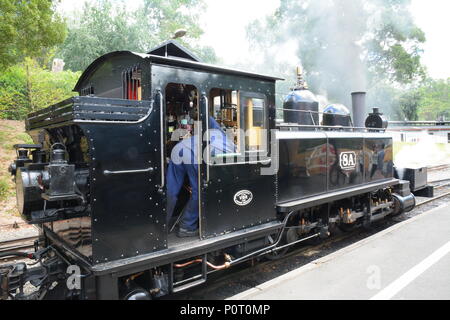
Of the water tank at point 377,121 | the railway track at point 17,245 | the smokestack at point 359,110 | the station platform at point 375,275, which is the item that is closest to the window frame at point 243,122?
the station platform at point 375,275

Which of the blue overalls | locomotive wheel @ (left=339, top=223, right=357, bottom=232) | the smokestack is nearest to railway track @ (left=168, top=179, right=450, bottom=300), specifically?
locomotive wheel @ (left=339, top=223, right=357, bottom=232)

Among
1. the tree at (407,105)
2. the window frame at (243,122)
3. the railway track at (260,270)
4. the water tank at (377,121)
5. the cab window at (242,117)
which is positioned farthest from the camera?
the tree at (407,105)

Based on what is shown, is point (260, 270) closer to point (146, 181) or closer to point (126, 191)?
point (146, 181)

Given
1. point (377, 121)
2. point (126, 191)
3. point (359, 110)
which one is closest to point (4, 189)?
point (126, 191)

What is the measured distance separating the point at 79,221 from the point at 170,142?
148 centimetres

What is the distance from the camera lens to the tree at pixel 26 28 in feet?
27.7

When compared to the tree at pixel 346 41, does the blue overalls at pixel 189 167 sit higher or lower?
lower

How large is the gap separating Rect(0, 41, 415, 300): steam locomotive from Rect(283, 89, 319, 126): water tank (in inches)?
49.7

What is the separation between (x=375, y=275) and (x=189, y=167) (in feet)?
8.69

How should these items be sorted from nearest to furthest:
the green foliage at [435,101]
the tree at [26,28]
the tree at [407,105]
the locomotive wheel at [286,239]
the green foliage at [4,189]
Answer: the locomotive wheel at [286,239], the tree at [26,28], the green foliage at [4,189], the tree at [407,105], the green foliage at [435,101]

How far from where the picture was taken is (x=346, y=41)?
24.9 m

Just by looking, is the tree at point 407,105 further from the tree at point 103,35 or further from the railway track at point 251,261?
the railway track at point 251,261

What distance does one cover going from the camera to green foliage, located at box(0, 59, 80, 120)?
13703 millimetres

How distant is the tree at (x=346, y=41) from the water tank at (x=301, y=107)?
19.1m
